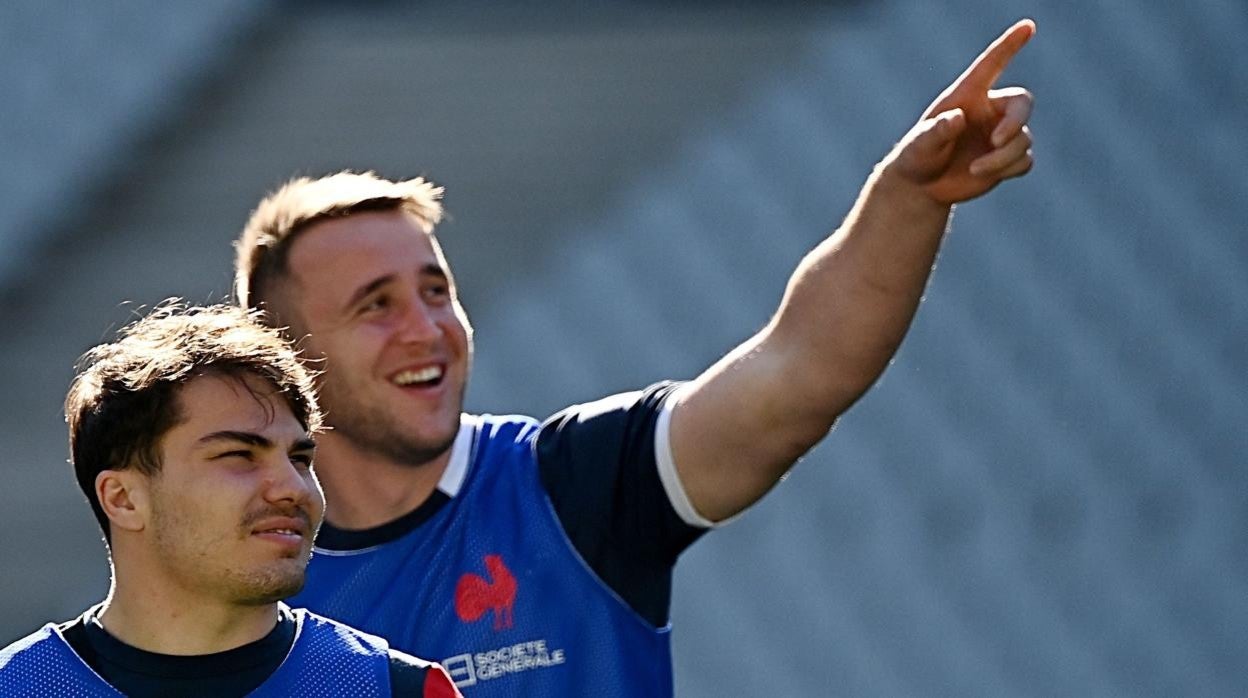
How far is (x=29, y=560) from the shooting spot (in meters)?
→ 6.91

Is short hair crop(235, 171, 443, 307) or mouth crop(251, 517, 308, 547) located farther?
short hair crop(235, 171, 443, 307)

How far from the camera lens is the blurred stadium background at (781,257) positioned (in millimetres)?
6520

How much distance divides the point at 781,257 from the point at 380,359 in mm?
4285

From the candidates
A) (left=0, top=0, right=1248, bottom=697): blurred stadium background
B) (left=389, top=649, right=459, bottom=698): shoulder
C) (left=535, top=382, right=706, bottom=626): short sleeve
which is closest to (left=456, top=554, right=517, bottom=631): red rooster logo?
(left=535, top=382, right=706, bottom=626): short sleeve

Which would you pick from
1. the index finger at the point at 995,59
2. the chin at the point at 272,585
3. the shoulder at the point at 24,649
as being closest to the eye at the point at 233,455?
the chin at the point at 272,585

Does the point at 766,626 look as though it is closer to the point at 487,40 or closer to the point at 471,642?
the point at 487,40

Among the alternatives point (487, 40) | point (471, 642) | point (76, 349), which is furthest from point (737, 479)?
point (487, 40)

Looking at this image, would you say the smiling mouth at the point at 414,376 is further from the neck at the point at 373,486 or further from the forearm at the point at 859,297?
the forearm at the point at 859,297

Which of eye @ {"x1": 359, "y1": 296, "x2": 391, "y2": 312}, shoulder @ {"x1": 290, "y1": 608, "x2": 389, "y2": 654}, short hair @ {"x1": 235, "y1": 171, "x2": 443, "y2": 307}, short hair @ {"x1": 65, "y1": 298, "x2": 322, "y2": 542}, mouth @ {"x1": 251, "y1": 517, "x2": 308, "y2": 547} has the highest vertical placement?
short hair @ {"x1": 235, "y1": 171, "x2": 443, "y2": 307}

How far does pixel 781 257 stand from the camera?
7203 millimetres

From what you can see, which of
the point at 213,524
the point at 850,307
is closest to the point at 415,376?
the point at 850,307

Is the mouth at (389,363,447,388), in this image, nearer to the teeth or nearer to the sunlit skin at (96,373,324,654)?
the teeth

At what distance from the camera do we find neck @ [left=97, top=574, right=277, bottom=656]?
220cm

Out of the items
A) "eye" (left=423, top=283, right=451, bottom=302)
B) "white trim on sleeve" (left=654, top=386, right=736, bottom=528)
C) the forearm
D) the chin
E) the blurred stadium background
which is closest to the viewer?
the chin
